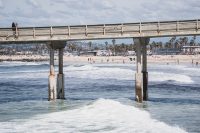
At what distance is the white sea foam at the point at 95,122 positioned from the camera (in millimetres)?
23766

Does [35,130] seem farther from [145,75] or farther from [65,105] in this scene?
[145,75]

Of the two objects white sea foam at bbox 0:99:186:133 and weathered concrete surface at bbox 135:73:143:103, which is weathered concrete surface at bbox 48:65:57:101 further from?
weathered concrete surface at bbox 135:73:143:103

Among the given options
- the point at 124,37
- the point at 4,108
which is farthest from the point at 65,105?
the point at 124,37

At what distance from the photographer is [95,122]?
26.2 metres

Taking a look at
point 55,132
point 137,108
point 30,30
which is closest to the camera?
point 55,132

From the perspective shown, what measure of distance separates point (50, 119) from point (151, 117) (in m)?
5.69

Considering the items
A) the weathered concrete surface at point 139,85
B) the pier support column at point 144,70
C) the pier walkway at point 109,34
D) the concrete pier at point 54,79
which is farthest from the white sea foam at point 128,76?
the weathered concrete surface at point 139,85

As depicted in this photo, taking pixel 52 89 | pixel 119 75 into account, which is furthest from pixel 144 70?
pixel 119 75

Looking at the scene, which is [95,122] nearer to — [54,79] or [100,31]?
[100,31]

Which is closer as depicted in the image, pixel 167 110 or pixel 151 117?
pixel 151 117

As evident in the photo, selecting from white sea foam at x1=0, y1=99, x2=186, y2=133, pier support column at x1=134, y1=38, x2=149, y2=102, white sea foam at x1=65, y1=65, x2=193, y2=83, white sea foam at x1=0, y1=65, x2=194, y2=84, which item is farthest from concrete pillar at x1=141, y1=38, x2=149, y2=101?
white sea foam at x1=65, y1=65, x2=193, y2=83

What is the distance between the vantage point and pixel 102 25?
34.5 meters

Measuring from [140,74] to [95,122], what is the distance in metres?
8.60

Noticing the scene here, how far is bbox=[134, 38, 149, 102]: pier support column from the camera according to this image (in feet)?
111
